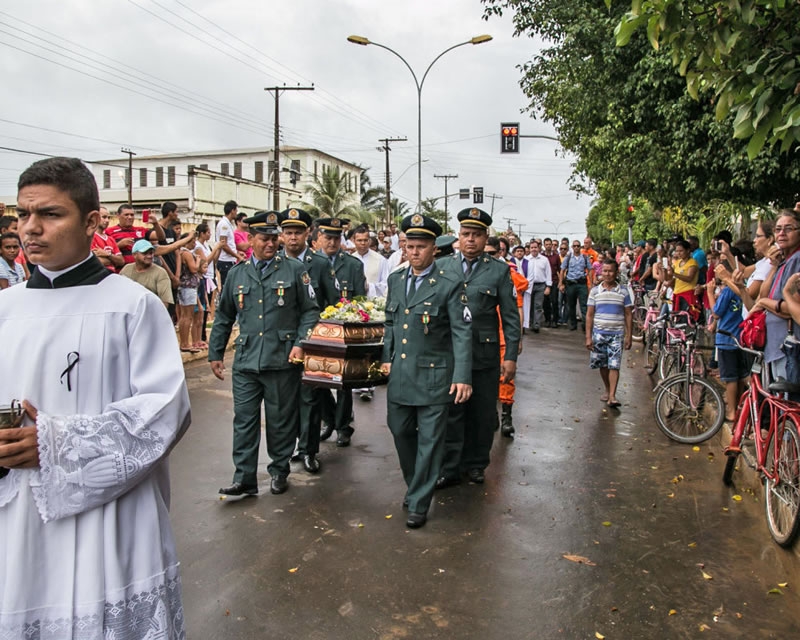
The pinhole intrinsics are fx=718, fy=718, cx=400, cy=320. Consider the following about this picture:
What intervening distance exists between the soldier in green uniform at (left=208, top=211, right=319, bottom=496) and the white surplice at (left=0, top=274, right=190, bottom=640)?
3.30 metres

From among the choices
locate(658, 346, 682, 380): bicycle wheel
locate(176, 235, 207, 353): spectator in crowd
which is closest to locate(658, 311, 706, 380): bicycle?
locate(658, 346, 682, 380): bicycle wheel

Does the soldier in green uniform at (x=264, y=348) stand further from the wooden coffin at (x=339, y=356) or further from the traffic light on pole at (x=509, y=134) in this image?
the traffic light on pole at (x=509, y=134)

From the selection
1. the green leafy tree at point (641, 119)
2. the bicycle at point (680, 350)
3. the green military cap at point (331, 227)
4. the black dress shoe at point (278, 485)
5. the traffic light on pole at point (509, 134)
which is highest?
the traffic light on pole at point (509, 134)

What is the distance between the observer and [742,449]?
18.8 ft

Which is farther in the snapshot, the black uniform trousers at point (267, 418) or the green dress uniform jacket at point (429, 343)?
the black uniform trousers at point (267, 418)

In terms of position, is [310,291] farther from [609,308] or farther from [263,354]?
[609,308]

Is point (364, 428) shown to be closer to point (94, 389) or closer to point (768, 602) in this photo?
point (768, 602)

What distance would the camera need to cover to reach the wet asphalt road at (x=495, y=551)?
3.75 metres

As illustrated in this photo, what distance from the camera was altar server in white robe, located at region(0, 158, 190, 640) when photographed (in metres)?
2.05

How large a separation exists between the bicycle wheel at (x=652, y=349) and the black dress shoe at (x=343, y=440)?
567cm

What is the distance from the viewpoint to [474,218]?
6.36m

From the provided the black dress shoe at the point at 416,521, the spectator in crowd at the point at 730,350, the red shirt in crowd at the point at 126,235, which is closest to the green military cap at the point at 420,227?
the black dress shoe at the point at 416,521

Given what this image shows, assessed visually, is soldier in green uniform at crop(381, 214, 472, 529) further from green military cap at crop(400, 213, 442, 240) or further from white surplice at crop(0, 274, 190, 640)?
white surplice at crop(0, 274, 190, 640)

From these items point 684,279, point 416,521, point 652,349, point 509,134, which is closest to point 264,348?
point 416,521
